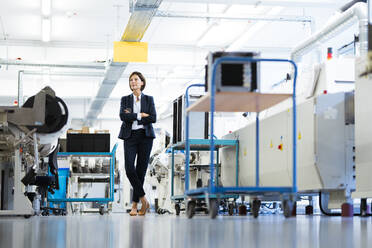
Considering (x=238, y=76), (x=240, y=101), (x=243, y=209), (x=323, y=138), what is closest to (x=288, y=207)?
(x=240, y=101)

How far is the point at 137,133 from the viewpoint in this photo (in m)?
5.75

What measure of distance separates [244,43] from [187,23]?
1267mm

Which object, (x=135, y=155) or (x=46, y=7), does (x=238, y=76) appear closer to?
(x=135, y=155)

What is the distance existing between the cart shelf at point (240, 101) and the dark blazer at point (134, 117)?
172 cm

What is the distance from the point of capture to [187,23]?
11719 millimetres

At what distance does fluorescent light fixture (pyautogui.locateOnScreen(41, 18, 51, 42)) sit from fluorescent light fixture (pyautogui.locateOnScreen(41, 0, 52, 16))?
1.50ft

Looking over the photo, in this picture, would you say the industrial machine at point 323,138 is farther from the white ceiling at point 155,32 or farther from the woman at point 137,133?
the white ceiling at point 155,32

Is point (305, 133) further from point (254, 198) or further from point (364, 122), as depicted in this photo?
point (254, 198)

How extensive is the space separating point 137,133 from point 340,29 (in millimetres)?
3137

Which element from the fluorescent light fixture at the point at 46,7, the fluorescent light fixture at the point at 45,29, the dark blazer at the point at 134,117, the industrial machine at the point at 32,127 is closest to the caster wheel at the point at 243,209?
the dark blazer at the point at 134,117

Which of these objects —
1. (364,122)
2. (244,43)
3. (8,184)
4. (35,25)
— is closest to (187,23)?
(244,43)

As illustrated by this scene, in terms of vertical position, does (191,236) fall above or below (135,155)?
below

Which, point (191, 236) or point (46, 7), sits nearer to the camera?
point (191, 236)

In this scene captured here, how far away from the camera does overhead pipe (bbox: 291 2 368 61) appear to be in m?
5.72
